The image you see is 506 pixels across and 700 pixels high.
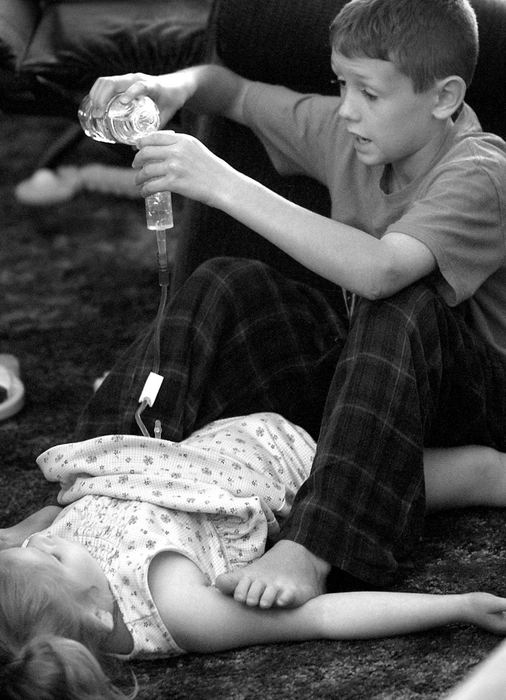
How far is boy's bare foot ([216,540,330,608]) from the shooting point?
1220 millimetres

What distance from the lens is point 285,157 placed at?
172 cm

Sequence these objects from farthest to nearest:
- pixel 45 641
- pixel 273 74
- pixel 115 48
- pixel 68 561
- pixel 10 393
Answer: pixel 115 48 < pixel 10 393 < pixel 273 74 < pixel 68 561 < pixel 45 641

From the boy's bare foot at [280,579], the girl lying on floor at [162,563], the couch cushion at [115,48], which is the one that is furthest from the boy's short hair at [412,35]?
the couch cushion at [115,48]

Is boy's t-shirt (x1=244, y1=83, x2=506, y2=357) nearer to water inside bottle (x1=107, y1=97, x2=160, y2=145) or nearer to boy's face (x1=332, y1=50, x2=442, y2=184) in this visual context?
boy's face (x1=332, y1=50, x2=442, y2=184)

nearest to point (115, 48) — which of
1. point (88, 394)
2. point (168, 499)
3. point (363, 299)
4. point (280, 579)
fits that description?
point (88, 394)

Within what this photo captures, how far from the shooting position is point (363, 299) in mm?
1396

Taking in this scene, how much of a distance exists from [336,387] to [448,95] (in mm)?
411

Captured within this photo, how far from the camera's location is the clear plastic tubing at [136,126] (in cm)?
142

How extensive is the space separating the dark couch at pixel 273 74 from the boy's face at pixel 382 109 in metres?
0.26

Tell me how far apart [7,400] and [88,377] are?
0.18 metres

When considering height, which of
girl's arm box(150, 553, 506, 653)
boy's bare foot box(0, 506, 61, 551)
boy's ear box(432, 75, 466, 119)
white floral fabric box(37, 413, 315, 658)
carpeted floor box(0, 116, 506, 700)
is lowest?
carpeted floor box(0, 116, 506, 700)

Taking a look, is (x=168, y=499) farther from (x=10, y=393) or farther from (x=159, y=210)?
(x=10, y=393)

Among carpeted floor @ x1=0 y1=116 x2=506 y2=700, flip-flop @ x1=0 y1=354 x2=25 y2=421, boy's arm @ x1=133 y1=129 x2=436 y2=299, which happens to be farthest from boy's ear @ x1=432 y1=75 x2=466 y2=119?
flip-flop @ x1=0 y1=354 x2=25 y2=421

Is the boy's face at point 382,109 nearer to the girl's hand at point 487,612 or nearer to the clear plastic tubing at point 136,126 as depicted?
the clear plastic tubing at point 136,126
